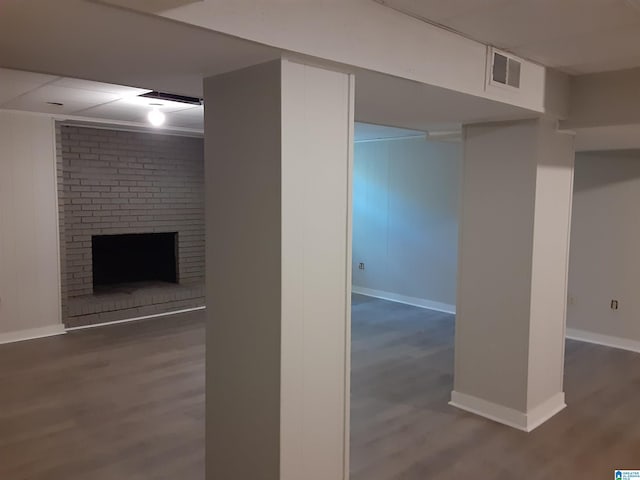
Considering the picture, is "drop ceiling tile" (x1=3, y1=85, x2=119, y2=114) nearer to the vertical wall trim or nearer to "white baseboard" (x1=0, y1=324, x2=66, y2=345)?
"white baseboard" (x1=0, y1=324, x2=66, y2=345)

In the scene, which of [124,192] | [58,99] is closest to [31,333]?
[124,192]

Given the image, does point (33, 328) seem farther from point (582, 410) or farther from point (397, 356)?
point (582, 410)

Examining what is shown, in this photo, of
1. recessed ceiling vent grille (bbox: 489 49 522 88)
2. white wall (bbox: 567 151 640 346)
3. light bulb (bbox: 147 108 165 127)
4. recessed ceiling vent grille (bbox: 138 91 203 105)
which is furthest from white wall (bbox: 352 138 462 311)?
recessed ceiling vent grille (bbox: 489 49 522 88)

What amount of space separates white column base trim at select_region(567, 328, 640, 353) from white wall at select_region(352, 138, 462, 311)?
151 centimetres

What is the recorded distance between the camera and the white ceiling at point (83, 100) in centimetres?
365

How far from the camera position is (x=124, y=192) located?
20.8ft

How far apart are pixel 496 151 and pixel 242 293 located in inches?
85.5

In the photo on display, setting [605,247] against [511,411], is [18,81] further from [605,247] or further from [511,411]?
[605,247]

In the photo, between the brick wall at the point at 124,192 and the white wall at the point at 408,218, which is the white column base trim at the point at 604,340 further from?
the brick wall at the point at 124,192

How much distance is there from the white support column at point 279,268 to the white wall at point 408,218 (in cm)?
464

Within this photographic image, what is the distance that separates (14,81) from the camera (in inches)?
144

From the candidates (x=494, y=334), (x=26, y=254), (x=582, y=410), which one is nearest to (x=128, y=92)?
(x=26, y=254)

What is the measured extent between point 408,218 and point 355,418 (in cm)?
399

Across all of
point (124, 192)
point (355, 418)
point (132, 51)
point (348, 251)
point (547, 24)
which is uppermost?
point (547, 24)
